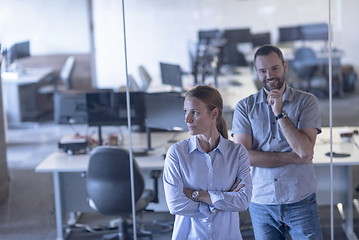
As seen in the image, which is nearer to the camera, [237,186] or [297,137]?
[237,186]

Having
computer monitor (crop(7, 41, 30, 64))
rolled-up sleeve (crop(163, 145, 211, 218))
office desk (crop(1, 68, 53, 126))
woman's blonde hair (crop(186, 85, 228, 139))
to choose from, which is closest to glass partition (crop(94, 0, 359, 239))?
office desk (crop(1, 68, 53, 126))

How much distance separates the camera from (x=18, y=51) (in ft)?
17.5

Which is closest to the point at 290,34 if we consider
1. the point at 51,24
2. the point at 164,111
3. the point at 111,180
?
the point at 51,24

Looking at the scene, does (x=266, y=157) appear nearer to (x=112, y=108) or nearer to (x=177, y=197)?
(x=177, y=197)

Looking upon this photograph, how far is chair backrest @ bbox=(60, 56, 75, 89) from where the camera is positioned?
928 cm

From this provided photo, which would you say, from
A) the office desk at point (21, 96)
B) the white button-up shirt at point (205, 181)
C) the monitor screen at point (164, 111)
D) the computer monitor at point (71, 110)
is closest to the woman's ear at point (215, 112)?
the white button-up shirt at point (205, 181)

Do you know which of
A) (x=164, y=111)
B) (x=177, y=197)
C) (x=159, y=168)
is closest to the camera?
(x=177, y=197)

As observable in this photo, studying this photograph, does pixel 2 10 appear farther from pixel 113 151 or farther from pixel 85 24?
pixel 85 24

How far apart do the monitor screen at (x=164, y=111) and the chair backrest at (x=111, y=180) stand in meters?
0.54

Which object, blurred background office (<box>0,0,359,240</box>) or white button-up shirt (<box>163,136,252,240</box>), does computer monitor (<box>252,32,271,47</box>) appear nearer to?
blurred background office (<box>0,0,359,240</box>)

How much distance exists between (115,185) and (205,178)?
6.28 ft

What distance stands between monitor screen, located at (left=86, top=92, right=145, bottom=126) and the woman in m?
2.16

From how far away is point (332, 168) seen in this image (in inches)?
162

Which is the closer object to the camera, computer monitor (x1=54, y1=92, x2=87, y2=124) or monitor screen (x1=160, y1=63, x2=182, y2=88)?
computer monitor (x1=54, y1=92, x2=87, y2=124)
